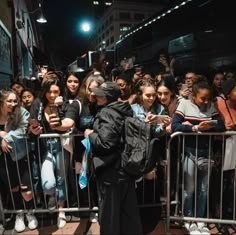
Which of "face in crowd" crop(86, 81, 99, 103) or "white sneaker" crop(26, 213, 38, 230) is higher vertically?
"face in crowd" crop(86, 81, 99, 103)

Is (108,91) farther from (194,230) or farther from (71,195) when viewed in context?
(194,230)

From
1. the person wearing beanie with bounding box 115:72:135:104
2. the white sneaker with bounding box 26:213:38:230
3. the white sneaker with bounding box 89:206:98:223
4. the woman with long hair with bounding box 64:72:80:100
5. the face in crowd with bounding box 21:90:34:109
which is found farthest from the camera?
the face in crowd with bounding box 21:90:34:109

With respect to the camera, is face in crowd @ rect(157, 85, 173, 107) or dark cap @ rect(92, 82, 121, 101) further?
face in crowd @ rect(157, 85, 173, 107)

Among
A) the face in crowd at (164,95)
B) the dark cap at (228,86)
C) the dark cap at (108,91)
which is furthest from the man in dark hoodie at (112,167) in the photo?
the dark cap at (228,86)

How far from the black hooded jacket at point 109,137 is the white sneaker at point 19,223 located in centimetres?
150

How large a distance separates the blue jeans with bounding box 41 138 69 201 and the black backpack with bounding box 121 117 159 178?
1.14m

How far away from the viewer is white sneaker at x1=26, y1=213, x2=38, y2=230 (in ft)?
13.2

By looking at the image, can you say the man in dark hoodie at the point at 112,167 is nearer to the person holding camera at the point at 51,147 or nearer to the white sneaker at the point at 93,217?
the person holding camera at the point at 51,147

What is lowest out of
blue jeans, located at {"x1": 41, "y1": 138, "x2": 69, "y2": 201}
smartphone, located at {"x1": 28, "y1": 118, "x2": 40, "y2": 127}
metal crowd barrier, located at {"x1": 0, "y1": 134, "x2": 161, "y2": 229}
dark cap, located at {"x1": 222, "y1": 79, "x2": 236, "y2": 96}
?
metal crowd barrier, located at {"x1": 0, "y1": 134, "x2": 161, "y2": 229}

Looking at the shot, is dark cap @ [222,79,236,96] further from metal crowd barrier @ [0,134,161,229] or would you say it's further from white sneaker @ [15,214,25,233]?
white sneaker @ [15,214,25,233]

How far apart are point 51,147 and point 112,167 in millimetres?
1134

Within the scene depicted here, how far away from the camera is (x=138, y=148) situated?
126 inches

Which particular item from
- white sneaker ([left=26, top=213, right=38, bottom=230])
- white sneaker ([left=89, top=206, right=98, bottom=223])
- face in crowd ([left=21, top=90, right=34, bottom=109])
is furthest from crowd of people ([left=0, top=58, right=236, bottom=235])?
face in crowd ([left=21, top=90, right=34, bottom=109])

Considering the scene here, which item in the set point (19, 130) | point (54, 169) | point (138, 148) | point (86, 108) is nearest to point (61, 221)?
point (54, 169)
